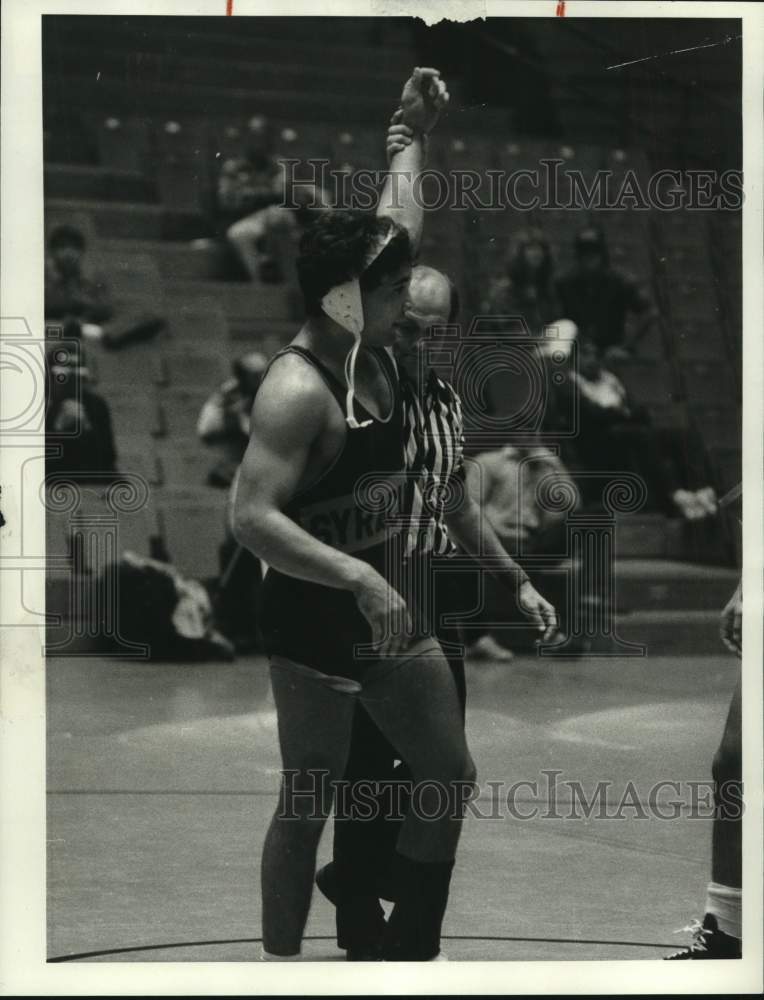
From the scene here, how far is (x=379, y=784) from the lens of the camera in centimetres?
458

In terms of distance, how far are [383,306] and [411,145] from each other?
523 millimetres

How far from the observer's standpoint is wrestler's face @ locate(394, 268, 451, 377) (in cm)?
467

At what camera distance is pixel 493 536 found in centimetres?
466

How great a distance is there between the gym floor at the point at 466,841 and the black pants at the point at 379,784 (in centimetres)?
11

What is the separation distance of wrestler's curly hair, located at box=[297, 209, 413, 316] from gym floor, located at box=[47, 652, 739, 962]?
1.41 metres

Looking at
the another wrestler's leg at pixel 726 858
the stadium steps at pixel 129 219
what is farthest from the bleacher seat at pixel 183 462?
the another wrestler's leg at pixel 726 858

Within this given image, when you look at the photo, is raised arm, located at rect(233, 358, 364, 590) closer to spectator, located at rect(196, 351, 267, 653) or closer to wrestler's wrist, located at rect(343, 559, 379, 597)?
wrestler's wrist, located at rect(343, 559, 379, 597)

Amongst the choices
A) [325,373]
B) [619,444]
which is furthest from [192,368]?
[325,373]

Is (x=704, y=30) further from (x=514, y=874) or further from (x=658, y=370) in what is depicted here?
(x=658, y=370)

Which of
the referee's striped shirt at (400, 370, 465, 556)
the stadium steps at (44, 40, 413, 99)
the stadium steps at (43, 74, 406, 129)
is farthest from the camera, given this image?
the stadium steps at (43, 74, 406, 129)

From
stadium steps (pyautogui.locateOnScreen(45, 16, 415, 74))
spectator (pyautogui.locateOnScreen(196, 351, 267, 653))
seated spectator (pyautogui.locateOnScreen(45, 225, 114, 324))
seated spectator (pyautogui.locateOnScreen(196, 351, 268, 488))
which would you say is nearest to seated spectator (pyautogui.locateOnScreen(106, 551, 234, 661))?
spectator (pyautogui.locateOnScreen(196, 351, 267, 653))

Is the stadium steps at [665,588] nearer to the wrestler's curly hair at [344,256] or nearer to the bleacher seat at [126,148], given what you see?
the bleacher seat at [126,148]

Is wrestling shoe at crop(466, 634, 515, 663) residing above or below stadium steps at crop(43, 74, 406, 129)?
below

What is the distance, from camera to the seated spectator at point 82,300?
1040 centimetres
